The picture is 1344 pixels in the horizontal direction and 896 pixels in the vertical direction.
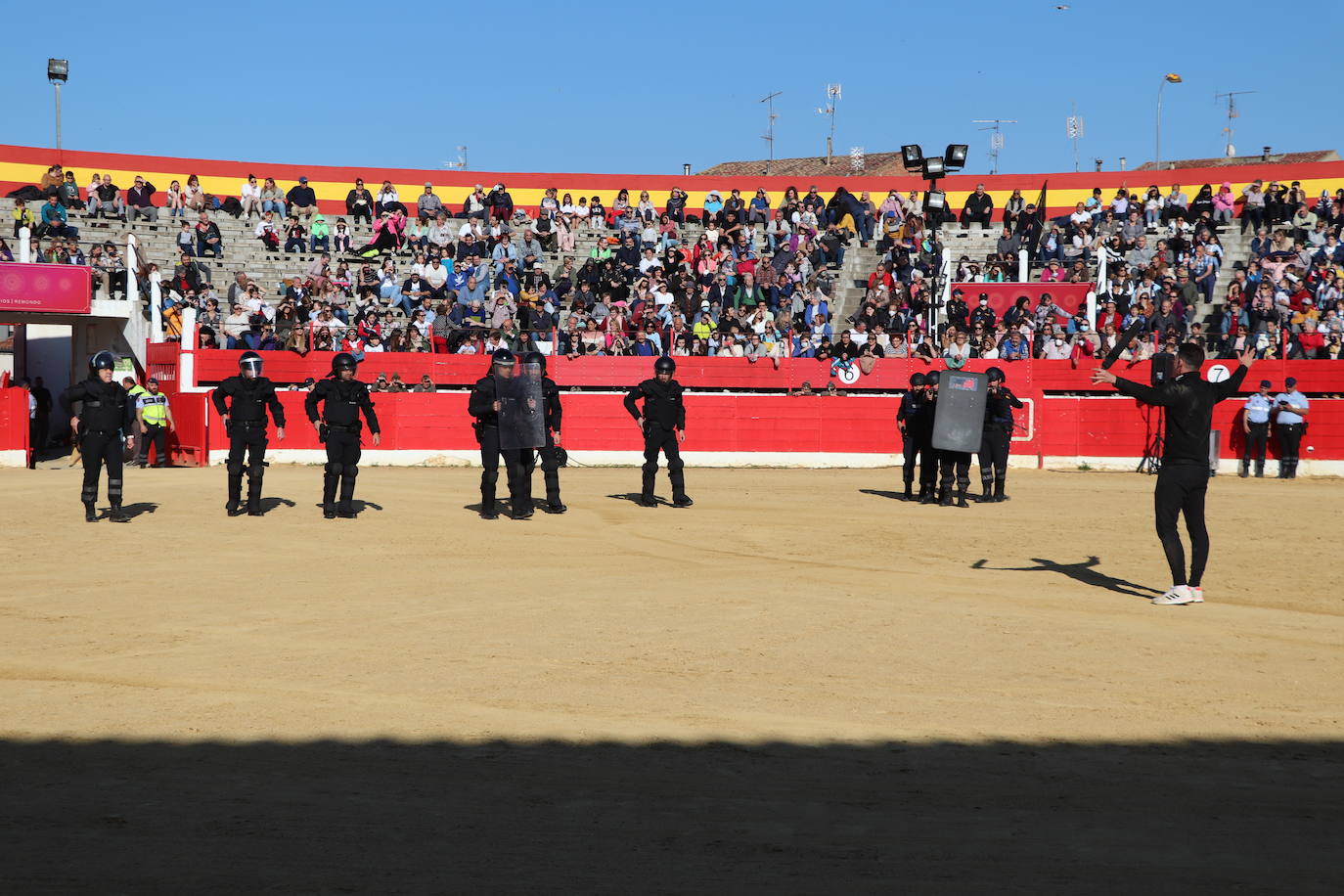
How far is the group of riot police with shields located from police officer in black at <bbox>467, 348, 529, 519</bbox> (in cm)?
548

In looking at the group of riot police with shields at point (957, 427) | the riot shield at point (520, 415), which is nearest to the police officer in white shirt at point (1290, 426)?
the group of riot police with shields at point (957, 427)

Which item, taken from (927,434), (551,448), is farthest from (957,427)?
(551,448)

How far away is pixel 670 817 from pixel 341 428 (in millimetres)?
10902

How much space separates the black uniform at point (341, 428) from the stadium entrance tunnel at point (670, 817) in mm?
9194

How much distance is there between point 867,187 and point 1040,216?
6.78 meters

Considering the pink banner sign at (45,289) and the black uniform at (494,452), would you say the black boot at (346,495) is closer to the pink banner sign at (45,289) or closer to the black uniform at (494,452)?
the black uniform at (494,452)

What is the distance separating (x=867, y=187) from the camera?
35750 mm

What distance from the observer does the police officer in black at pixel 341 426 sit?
49.6 ft

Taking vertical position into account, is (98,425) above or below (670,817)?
above

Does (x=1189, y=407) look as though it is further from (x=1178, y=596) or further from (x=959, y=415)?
(x=959, y=415)

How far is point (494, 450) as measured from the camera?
50.0 feet

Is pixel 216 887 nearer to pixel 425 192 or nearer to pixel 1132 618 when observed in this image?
pixel 1132 618

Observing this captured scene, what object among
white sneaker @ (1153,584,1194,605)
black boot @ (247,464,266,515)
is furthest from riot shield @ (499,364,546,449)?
white sneaker @ (1153,584,1194,605)

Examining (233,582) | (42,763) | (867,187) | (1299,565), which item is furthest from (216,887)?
(867,187)
